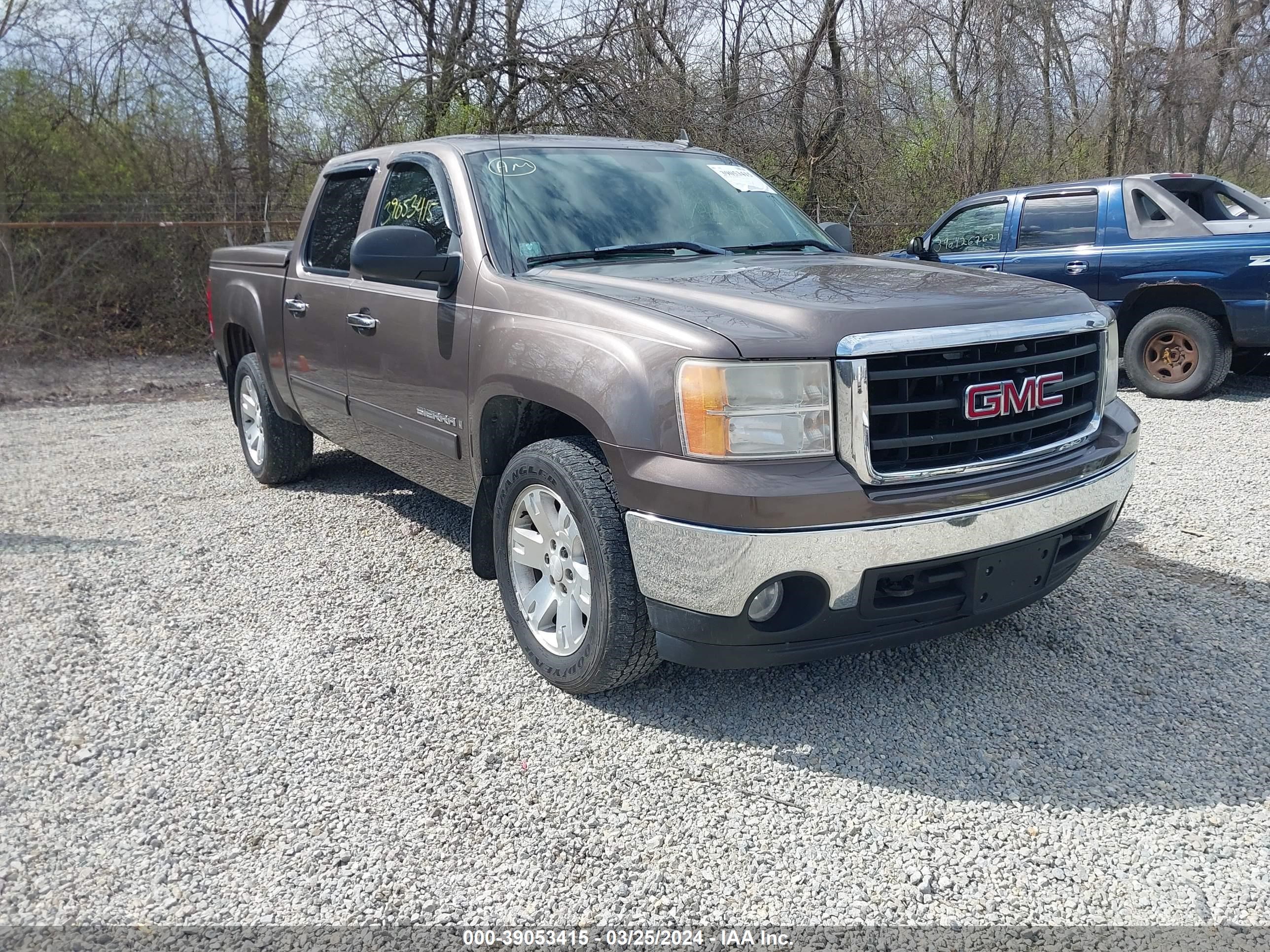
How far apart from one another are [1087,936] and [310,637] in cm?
282

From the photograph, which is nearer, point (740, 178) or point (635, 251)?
point (635, 251)

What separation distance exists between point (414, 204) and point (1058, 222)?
21.5 ft

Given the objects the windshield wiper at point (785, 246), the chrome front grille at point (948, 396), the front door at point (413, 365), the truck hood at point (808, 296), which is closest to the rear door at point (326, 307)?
the front door at point (413, 365)

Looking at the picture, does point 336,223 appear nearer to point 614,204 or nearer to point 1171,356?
point 614,204

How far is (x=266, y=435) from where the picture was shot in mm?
6066

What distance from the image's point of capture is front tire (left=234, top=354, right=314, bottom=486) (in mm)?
6000

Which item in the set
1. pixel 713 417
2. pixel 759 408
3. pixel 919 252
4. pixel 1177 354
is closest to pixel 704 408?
pixel 713 417

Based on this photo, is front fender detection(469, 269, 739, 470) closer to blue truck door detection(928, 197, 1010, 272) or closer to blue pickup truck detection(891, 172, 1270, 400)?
blue pickup truck detection(891, 172, 1270, 400)

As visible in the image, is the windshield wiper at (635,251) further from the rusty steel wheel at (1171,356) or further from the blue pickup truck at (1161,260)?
the rusty steel wheel at (1171,356)

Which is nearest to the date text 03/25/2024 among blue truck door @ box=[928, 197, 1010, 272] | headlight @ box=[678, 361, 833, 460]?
headlight @ box=[678, 361, 833, 460]

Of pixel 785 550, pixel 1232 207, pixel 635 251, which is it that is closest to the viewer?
pixel 785 550

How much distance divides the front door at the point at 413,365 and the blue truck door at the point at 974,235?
6.06 meters

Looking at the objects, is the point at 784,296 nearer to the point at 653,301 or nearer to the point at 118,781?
the point at 653,301

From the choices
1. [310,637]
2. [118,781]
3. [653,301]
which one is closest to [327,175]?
[310,637]
